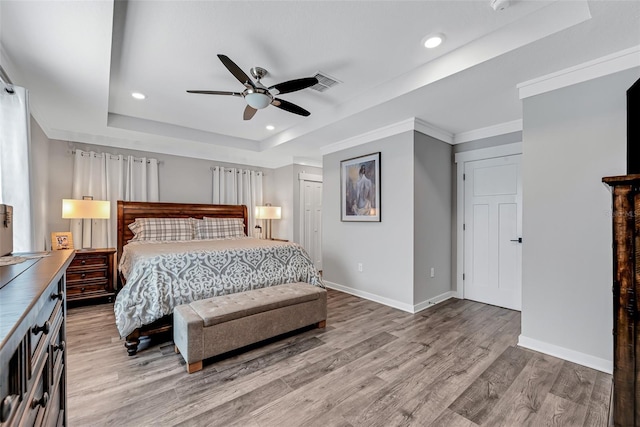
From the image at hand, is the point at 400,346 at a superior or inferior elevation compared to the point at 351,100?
inferior

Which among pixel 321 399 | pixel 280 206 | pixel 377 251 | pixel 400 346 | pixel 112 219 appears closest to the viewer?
pixel 321 399

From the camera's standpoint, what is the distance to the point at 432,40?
2213 millimetres

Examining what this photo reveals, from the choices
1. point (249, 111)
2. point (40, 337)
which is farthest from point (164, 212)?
point (40, 337)

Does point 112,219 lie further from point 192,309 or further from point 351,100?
point 351,100

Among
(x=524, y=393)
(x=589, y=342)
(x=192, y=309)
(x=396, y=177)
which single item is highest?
(x=396, y=177)

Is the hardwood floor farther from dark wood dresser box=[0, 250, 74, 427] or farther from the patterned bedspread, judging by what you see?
dark wood dresser box=[0, 250, 74, 427]

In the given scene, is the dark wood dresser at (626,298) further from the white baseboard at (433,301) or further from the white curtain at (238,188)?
the white curtain at (238,188)

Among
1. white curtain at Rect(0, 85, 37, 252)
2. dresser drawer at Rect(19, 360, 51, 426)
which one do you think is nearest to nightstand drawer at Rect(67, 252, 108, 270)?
white curtain at Rect(0, 85, 37, 252)

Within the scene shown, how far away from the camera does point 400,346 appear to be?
2.64 m

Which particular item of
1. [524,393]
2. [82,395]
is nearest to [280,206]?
[82,395]

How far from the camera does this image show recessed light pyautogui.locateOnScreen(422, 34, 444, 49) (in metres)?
2.17

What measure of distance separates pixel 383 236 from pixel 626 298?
2.55m

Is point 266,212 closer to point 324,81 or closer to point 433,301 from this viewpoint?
point 324,81

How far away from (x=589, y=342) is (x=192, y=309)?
3.25 meters
